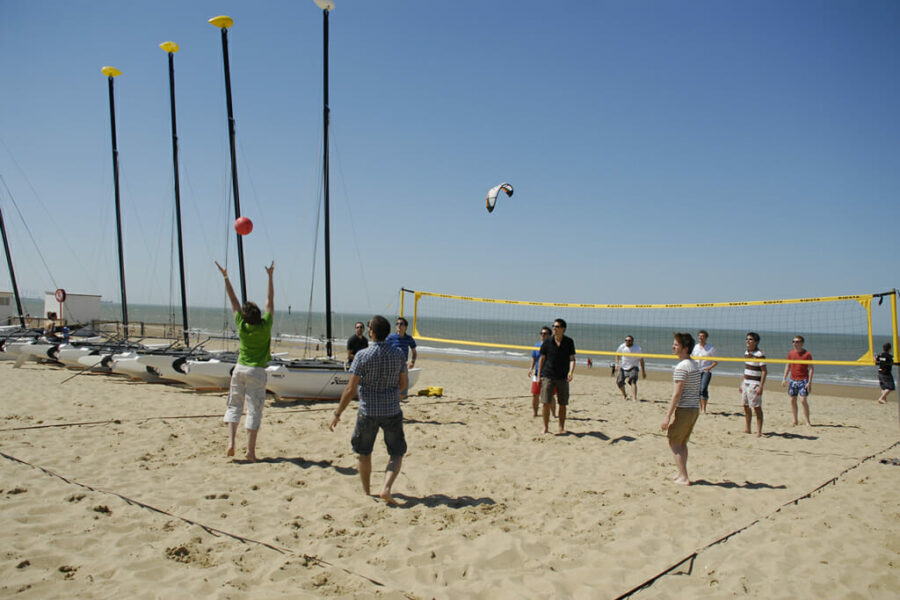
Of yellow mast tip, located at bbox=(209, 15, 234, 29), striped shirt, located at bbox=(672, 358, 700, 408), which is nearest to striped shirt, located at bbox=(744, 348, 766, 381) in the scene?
striped shirt, located at bbox=(672, 358, 700, 408)

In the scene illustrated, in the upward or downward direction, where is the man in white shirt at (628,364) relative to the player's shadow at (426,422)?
upward

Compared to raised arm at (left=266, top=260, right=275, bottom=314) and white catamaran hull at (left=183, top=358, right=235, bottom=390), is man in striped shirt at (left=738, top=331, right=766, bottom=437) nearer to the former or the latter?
raised arm at (left=266, top=260, right=275, bottom=314)

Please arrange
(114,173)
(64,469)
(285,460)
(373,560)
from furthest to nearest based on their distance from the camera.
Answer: (114,173) → (285,460) → (64,469) → (373,560)

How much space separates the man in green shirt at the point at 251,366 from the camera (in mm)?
4816

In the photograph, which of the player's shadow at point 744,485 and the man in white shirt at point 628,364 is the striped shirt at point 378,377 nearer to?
the player's shadow at point 744,485

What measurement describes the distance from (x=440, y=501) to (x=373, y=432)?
2.51 ft

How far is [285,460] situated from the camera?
491 centimetres

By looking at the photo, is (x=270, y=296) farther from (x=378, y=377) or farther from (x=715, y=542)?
(x=715, y=542)

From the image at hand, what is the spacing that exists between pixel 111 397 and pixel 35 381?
272 cm

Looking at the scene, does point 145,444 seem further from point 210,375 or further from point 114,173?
point 114,173

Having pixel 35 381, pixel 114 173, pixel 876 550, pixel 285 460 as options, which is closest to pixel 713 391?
pixel 876 550

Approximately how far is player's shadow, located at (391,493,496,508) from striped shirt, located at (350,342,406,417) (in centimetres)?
70

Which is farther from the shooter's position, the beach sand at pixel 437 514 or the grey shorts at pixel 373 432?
the grey shorts at pixel 373 432

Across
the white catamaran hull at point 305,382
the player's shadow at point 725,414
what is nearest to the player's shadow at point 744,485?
the player's shadow at point 725,414
